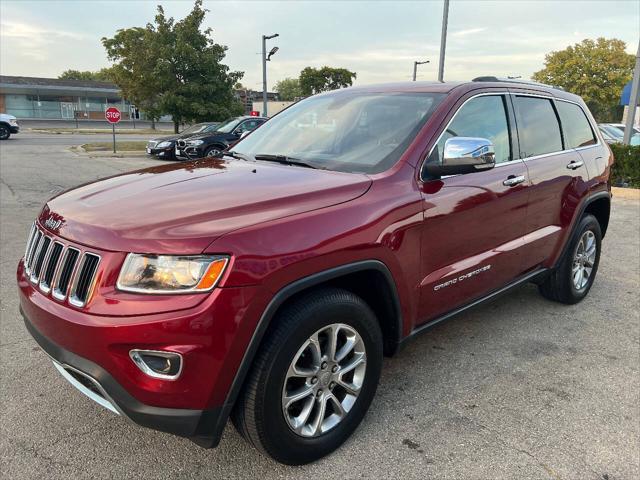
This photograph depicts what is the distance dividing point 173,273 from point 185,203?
45cm

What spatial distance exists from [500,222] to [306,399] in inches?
68.6

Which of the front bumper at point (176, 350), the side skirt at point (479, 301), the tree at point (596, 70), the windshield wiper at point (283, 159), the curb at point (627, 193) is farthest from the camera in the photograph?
the tree at point (596, 70)

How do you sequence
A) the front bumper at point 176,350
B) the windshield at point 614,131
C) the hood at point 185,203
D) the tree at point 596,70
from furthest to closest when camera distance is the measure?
the tree at point 596,70 < the windshield at point 614,131 < the hood at point 185,203 < the front bumper at point 176,350

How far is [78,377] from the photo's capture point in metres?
2.17

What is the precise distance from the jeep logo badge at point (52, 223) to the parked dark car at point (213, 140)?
12745 mm

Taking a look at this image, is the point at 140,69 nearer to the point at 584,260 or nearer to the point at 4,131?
the point at 4,131

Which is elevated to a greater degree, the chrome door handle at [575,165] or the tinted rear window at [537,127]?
the tinted rear window at [537,127]

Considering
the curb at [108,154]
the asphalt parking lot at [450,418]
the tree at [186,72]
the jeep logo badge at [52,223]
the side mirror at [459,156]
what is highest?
the tree at [186,72]

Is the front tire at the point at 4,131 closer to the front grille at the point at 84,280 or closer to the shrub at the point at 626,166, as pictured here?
the shrub at the point at 626,166

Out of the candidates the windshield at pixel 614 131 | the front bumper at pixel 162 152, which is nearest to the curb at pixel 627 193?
the windshield at pixel 614 131

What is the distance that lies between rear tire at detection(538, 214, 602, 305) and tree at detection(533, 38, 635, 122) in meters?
41.7

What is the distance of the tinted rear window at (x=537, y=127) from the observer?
367cm

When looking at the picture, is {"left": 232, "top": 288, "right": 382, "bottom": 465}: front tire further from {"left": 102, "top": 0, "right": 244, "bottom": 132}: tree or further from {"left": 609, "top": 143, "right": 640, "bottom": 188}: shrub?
{"left": 102, "top": 0, "right": 244, "bottom": 132}: tree

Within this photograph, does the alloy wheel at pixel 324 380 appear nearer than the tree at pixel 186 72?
Yes
